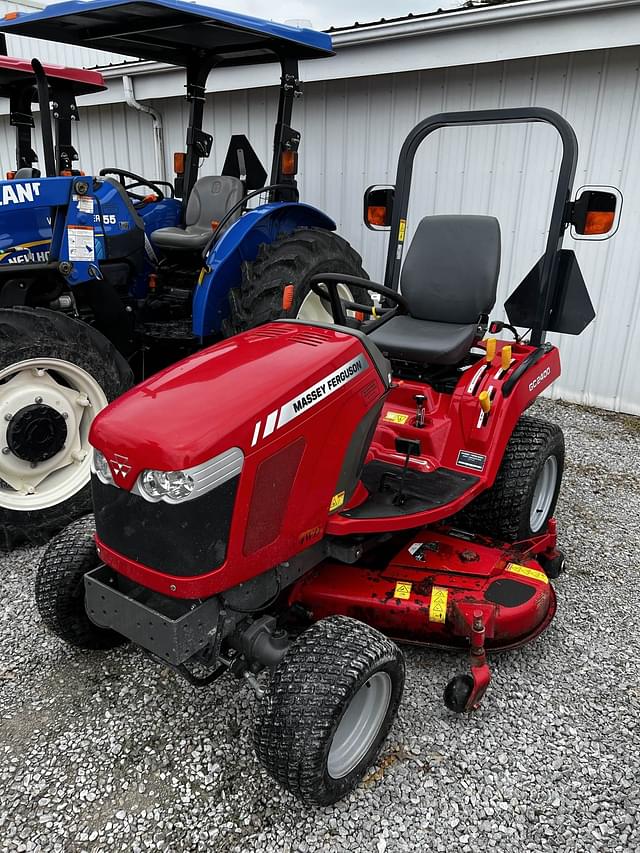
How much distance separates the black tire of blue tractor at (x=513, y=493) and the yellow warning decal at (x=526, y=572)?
345 millimetres

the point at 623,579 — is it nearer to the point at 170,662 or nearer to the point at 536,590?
the point at 536,590

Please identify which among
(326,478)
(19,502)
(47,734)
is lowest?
(47,734)

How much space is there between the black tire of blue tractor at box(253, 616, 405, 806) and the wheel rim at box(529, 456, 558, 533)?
1.34 metres

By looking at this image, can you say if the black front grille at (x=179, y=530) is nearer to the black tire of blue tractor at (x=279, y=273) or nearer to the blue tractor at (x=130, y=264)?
the blue tractor at (x=130, y=264)

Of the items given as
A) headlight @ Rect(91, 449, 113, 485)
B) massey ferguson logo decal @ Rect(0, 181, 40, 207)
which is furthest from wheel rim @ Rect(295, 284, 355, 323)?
headlight @ Rect(91, 449, 113, 485)

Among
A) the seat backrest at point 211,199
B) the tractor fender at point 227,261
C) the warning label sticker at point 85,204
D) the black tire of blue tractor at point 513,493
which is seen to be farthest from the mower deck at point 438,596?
the seat backrest at point 211,199

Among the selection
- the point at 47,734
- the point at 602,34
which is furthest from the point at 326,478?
the point at 602,34

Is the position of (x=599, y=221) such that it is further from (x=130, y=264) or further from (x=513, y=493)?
(x=130, y=264)

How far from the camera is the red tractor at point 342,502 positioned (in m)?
1.66

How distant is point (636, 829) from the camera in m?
1.72

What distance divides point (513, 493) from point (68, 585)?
1629mm

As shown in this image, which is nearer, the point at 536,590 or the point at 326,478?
the point at 326,478

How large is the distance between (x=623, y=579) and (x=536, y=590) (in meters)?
0.78

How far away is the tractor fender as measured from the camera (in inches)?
142
